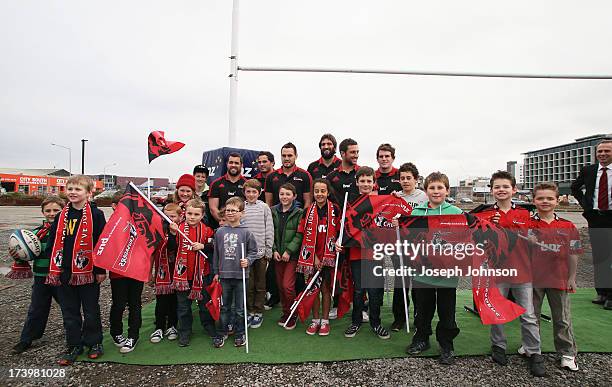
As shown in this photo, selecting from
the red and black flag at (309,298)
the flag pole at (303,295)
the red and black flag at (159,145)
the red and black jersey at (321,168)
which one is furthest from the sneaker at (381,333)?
the red and black flag at (159,145)

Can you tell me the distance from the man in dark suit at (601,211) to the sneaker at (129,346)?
6588 mm

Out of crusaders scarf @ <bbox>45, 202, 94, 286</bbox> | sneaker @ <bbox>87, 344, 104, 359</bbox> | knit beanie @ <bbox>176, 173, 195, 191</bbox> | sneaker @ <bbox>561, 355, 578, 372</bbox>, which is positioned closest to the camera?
sneaker @ <bbox>561, 355, 578, 372</bbox>

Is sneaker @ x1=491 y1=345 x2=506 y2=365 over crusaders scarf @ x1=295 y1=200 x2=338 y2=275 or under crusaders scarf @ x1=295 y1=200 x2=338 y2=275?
under

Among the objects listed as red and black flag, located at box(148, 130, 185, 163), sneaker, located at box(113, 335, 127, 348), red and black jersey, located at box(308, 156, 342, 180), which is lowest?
sneaker, located at box(113, 335, 127, 348)

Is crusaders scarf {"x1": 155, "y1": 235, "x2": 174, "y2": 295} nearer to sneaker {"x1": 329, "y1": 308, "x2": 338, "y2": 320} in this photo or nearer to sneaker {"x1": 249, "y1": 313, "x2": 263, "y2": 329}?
sneaker {"x1": 249, "y1": 313, "x2": 263, "y2": 329}

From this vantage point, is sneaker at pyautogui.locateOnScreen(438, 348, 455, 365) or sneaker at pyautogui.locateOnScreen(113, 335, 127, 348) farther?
sneaker at pyautogui.locateOnScreen(113, 335, 127, 348)

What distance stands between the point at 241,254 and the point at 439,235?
2.24 m

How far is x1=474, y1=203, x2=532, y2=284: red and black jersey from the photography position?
361cm

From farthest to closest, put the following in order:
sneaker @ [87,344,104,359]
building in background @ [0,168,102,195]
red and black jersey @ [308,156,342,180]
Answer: building in background @ [0,168,102,195] < red and black jersey @ [308,156,342,180] < sneaker @ [87,344,104,359]

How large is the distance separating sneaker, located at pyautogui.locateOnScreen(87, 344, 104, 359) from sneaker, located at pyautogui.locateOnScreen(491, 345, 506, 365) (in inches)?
164

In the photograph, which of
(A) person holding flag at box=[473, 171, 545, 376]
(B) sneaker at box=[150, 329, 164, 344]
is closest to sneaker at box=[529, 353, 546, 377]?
(A) person holding flag at box=[473, 171, 545, 376]

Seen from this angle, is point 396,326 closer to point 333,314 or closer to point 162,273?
point 333,314

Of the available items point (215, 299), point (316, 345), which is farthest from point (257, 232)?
point (316, 345)

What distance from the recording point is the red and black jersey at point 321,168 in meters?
5.57
